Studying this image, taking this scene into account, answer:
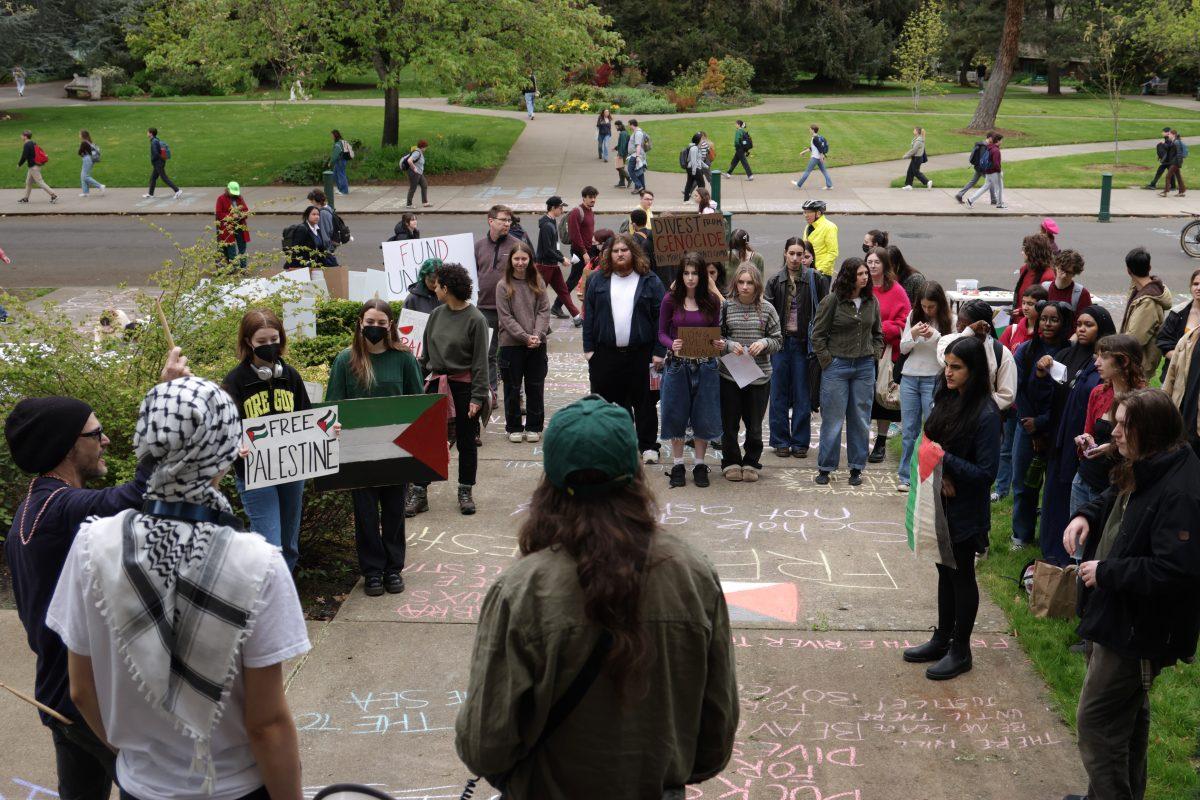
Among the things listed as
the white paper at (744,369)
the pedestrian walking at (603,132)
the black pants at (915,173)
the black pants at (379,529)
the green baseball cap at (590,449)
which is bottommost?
the black pants at (379,529)

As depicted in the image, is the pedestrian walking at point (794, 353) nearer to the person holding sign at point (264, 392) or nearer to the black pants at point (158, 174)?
the person holding sign at point (264, 392)

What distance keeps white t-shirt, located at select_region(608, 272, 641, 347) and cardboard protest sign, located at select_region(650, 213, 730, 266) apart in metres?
1.67

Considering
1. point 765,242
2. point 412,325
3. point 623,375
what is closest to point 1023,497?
point 623,375

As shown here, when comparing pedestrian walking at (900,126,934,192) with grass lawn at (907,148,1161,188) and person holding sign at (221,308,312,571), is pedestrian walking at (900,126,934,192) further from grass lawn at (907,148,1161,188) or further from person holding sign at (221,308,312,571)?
person holding sign at (221,308,312,571)

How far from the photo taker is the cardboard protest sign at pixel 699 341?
8.89 m

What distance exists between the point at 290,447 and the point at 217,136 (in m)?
31.8

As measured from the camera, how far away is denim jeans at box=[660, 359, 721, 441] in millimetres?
9094

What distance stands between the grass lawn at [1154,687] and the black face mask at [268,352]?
438 centimetres

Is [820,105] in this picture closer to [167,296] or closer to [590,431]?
[167,296]

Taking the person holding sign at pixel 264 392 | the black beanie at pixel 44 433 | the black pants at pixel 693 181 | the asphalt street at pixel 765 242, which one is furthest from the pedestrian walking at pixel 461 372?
the black pants at pixel 693 181

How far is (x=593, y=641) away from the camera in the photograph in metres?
2.60

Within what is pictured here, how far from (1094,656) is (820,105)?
44.2 m

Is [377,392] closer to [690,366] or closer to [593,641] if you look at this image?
[690,366]

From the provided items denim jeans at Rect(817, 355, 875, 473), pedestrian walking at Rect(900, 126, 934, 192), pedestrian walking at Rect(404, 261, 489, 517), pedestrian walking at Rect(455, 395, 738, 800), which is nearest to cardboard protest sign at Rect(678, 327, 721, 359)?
denim jeans at Rect(817, 355, 875, 473)
